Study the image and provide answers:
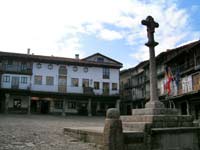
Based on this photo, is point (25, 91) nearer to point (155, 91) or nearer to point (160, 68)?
point (160, 68)

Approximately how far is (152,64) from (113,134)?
3.98 m

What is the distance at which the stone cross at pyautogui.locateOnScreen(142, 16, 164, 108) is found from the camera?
10366 millimetres

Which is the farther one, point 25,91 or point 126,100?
point 126,100

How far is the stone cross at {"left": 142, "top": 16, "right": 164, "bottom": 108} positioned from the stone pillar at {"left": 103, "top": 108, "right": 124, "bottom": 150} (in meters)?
2.65

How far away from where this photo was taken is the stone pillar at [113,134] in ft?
25.7

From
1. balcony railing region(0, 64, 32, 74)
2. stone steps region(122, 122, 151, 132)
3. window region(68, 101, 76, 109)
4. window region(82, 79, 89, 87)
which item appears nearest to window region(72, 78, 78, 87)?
window region(82, 79, 89, 87)

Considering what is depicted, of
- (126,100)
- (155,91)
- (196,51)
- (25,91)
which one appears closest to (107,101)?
(126,100)

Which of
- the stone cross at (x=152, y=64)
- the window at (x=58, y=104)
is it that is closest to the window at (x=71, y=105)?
the window at (x=58, y=104)

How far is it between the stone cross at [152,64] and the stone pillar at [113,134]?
8.70 feet

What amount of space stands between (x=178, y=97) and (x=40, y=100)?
20.3 metres

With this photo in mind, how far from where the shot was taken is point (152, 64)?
10.8 meters

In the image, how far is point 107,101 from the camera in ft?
144

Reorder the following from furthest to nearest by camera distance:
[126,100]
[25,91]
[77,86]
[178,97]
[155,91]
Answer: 1. [126,100]
2. [77,86]
3. [25,91]
4. [178,97]
5. [155,91]

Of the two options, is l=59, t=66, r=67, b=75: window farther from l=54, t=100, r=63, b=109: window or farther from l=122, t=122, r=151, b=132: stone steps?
l=122, t=122, r=151, b=132: stone steps
